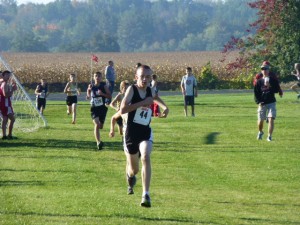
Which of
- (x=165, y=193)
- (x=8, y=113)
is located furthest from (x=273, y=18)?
(x=165, y=193)

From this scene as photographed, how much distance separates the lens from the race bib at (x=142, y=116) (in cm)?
1425

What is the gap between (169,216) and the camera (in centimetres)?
Answer: 1333

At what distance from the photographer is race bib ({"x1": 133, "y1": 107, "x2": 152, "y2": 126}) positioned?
14.2m

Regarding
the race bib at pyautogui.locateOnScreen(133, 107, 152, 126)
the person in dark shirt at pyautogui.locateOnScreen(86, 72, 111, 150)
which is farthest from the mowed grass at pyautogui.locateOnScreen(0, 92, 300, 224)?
the race bib at pyautogui.locateOnScreen(133, 107, 152, 126)

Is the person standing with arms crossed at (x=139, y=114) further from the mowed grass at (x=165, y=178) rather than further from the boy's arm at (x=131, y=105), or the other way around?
the mowed grass at (x=165, y=178)

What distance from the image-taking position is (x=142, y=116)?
46.8ft

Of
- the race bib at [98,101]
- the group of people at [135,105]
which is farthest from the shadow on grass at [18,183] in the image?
the race bib at [98,101]

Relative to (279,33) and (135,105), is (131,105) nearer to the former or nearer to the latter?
(135,105)

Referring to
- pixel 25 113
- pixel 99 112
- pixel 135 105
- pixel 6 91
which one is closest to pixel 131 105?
pixel 135 105

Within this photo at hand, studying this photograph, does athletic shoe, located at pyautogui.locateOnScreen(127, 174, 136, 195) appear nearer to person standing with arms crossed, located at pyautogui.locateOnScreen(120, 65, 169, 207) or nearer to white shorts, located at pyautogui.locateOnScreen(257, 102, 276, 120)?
person standing with arms crossed, located at pyautogui.locateOnScreen(120, 65, 169, 207)

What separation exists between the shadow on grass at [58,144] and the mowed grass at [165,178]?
2 cm

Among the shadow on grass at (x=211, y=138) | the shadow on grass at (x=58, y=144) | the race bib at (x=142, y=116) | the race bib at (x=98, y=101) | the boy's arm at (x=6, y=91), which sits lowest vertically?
the shadow on grass at (x=211, y=138)

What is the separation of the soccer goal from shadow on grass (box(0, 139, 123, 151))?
4460mm

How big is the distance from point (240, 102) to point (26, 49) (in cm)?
11702
